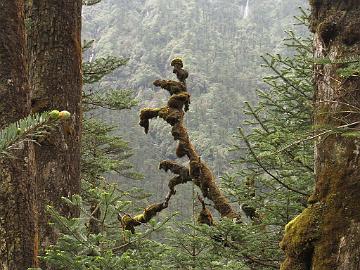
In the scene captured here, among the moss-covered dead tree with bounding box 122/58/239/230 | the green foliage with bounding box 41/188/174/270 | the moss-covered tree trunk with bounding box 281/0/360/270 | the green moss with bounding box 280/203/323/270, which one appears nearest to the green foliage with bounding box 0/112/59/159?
the green foliage with bounding box 41/188/174/270

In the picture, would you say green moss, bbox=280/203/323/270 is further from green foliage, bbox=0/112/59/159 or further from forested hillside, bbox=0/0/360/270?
green foliage, bbox=0/112/59/159

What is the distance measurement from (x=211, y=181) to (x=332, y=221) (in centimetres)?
391

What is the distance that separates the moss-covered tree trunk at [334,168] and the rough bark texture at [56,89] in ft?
6.52

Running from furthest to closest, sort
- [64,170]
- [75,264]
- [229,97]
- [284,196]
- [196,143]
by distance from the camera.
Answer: [229,97]
[196,143]
[284,196]
[64,170]
[75,264]

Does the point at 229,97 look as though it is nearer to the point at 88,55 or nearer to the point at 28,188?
the point at 88,55

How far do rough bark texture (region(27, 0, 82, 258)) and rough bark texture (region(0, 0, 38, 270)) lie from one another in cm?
116

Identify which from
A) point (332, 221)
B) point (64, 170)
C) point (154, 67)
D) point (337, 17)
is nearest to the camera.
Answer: point (332, 221)

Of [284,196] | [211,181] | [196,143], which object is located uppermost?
[284,196]

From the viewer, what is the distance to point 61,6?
13.1ft

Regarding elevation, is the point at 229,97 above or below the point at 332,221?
below

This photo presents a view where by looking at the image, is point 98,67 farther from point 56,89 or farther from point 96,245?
point 96,245

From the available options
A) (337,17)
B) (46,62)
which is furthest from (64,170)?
(337,17)

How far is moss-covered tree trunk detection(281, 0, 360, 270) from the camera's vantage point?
9.33 feet

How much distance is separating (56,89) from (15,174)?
1566mm
